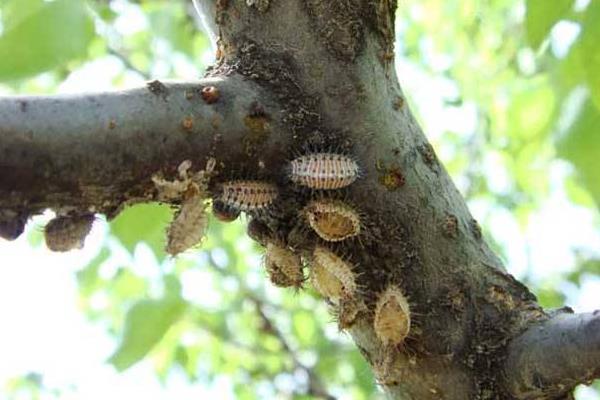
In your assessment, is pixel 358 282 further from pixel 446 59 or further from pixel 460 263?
pixel 446 59

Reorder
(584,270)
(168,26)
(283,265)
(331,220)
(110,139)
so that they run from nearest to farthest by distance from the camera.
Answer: (110,139)
(331,220)
(283,265)
(168,26)
(584,270)

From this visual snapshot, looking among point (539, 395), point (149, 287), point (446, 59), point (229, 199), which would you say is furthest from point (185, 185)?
point (446, 59)

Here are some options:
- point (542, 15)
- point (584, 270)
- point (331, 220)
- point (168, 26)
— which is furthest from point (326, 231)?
point (584, 270)

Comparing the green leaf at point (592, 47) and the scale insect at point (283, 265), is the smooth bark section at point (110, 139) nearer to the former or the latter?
the scale insect at point (283, 265)

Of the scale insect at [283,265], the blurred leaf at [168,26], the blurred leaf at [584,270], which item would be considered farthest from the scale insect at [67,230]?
the blurred leaf at [584,270]

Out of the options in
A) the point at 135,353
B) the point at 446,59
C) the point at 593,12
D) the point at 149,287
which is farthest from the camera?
the point at 446,59

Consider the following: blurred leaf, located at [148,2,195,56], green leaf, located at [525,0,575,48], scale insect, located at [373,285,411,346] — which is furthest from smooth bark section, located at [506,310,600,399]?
blurred leaf, located at [148,2,195,56]

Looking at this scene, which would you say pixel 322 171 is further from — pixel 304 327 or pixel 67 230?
pixel 304 327

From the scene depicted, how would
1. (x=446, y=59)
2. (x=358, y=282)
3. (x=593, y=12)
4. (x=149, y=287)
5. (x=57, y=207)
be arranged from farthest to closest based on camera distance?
(x=446, y=59), (x=149, y=287), (x=593, y=12), (x=358, y=282), (x=57, y=207)
